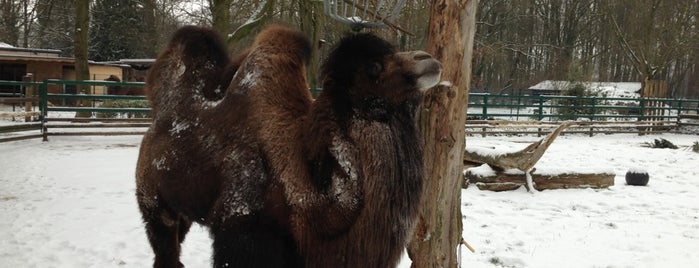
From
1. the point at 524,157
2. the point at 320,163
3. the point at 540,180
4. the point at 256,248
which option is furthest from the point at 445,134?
the point at 540,180

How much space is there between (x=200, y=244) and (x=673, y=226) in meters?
5.74

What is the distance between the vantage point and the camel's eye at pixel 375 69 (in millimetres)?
2570

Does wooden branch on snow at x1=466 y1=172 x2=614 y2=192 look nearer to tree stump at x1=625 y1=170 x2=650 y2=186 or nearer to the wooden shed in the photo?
tree stump at x1=625 y1=170 x2=650 y2=186

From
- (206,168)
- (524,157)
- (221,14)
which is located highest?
(221,14)

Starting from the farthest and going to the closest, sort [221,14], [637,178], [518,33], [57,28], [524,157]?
[518,33] < [57,28] < [221,14] < [637,178] < [524,157]

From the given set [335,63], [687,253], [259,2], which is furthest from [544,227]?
[259,2]

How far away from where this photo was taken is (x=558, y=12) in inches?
1660

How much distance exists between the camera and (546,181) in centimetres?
854

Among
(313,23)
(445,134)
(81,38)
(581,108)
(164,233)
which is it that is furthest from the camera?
(581,108)

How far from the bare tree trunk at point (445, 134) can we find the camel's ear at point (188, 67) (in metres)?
1.39

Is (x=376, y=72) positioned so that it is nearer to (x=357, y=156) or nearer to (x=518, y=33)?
(x=357, y=156)

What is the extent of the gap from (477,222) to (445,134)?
10.9 feet

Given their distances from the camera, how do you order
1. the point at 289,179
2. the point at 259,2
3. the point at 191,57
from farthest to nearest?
the point at 259,2 < the point at 191,57 < the point at 289,179

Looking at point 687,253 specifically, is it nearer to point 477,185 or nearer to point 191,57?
point 477,185
